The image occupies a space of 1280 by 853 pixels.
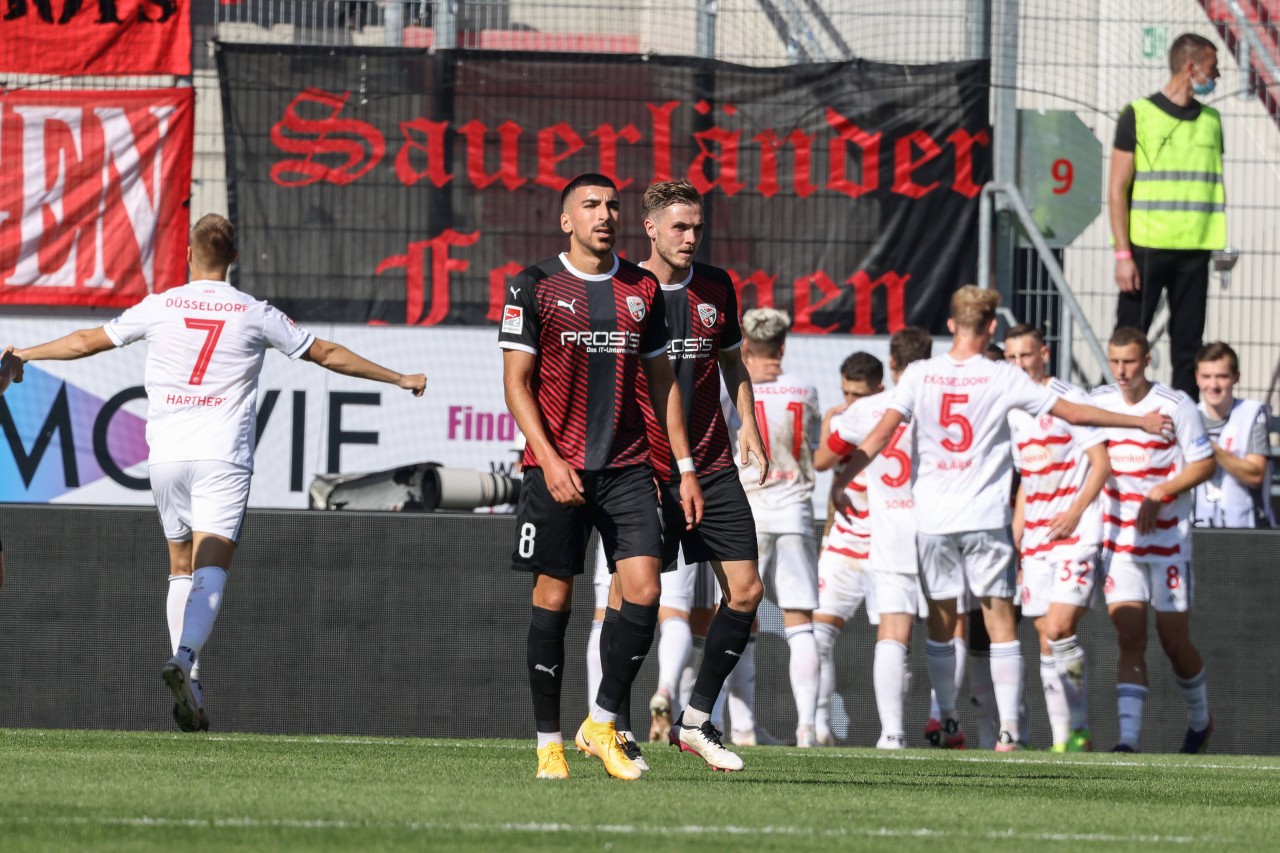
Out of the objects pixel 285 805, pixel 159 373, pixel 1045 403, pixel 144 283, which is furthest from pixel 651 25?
pixel 285 805

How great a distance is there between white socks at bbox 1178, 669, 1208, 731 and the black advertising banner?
3.13m

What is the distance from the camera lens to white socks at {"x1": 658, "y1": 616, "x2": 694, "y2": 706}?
9500 millimetres

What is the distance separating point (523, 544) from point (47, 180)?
275 inches

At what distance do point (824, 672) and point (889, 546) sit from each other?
76 cm

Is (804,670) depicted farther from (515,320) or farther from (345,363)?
(515,320)

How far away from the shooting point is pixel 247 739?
8.80 meters

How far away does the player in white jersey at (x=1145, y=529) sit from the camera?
10.1 meters

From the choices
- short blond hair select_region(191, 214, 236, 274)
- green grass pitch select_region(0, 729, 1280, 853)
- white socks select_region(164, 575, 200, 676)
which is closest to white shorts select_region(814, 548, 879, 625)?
green grass pitch select_region(0, 729, 1280, 853)

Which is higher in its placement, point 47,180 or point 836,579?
point 47,180

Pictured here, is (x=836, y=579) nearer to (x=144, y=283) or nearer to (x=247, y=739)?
(x=247, y=739)

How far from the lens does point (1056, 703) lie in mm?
10156

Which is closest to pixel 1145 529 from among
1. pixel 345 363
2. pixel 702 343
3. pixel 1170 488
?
pixel 1170 488

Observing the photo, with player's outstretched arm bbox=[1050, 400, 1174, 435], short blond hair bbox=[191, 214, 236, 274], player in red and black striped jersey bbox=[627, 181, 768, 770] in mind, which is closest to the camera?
player in red and black striped jersey bbox=[627, 181, 768, 770]

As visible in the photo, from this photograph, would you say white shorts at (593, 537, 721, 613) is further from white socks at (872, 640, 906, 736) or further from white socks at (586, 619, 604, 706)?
white socks at (872, 640, 906, 736)
